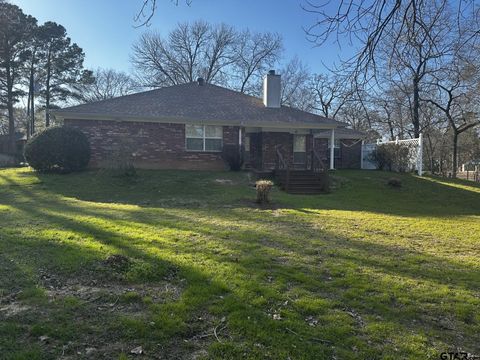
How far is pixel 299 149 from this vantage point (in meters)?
20.8

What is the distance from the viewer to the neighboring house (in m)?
17.8

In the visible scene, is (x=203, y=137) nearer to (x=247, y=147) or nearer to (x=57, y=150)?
(x=247, y=147)

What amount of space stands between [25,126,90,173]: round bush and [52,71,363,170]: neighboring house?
1295 mm

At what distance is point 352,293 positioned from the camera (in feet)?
14.0

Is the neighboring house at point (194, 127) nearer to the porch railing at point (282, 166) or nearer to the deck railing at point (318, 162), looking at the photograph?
the porch railing at point (282, 166)

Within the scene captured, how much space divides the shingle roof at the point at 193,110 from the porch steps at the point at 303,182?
350 cm

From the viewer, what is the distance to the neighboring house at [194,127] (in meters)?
17.8

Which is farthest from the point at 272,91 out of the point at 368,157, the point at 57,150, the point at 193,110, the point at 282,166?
the point at 57,150

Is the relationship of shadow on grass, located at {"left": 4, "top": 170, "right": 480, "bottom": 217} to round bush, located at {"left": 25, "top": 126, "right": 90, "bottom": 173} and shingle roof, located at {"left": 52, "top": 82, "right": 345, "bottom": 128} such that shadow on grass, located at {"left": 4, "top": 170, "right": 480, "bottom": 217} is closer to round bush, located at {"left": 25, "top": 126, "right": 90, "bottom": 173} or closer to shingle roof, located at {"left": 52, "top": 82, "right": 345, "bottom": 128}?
round bush, located at {"left": 25, "top": 126, "right": 90, "bottom": 173}

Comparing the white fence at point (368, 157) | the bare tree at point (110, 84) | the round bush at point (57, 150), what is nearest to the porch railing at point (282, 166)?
the round bush at point (57, 150)

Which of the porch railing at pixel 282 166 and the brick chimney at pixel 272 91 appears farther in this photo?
the brick chimney at pixel 272 91

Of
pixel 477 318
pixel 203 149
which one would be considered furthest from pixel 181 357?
pixel 203 149

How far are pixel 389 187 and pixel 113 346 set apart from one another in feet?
50.4

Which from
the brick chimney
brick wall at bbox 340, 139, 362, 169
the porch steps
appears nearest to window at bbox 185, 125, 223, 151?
the brick chimney
